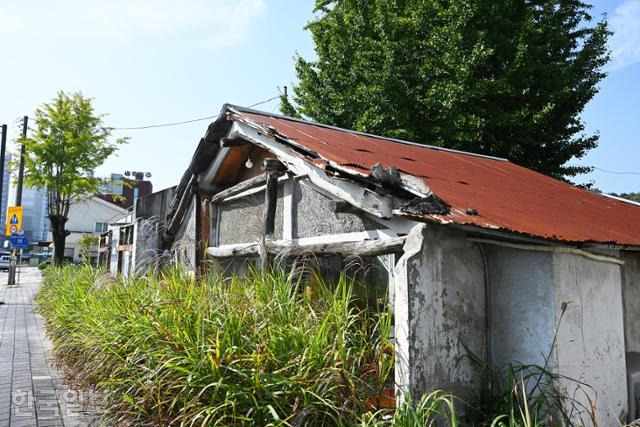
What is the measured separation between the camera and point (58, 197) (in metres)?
20.2

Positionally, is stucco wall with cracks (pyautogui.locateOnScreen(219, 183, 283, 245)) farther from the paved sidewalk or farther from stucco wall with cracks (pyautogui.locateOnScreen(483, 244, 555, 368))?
stucco wall with cracks (pyautogui.locateOnScreen(483, 244, 555, 368))

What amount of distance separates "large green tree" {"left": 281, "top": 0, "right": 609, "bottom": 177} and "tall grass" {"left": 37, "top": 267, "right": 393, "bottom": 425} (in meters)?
9.93

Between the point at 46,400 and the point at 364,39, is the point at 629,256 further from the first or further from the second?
the point at 364,39

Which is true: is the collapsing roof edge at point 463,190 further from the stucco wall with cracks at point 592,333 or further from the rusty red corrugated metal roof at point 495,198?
the stucco wall with cracks at point 592,333

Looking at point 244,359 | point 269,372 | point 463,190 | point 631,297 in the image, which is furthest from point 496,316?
point 631,297

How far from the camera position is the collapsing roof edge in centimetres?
367

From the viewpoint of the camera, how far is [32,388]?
559 centimetres

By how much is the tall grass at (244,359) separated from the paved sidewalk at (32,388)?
1.34 feet

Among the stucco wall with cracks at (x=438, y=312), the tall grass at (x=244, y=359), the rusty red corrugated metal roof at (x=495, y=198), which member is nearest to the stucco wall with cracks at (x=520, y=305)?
the stucco wall with cracks at (x=438, y=312)

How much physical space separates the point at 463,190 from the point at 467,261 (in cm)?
117

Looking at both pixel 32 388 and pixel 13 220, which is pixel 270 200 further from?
pixel 13 220

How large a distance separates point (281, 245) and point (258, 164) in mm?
1891

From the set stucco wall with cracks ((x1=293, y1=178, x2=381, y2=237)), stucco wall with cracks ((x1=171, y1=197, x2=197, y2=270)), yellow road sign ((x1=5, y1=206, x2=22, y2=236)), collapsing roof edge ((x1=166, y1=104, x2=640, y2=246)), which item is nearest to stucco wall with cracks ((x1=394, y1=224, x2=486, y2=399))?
collapsing roof edge ((x1=166, y1=104, x2=640, y2=246))

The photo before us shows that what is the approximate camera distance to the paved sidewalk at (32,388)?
458 centimetres
